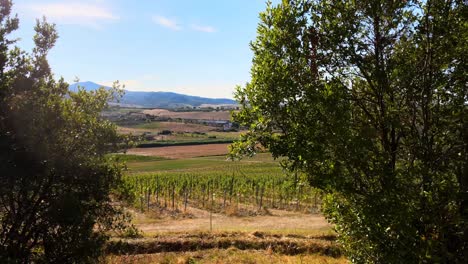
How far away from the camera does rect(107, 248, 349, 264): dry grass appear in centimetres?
1692

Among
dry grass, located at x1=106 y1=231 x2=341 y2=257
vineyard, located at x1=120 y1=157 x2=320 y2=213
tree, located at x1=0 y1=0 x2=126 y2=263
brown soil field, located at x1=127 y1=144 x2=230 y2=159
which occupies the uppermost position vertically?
tree, located at x1=0 y1=0 x2=126 y2=263

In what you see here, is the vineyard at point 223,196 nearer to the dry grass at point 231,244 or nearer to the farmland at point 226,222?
the farmland at point 226,222

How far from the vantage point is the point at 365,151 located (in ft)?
24.6

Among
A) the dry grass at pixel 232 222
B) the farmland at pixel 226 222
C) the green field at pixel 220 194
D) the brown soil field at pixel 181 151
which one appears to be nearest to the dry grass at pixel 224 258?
the farmland at pixel 226 222

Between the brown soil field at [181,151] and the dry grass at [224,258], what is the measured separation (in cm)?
6957

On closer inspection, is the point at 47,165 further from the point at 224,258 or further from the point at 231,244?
the point at 231,244

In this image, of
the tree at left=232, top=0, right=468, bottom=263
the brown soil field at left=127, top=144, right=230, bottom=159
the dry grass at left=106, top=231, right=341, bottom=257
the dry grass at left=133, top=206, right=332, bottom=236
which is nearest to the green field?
the dry grass at left=133, top=206, right=332, bottom=236

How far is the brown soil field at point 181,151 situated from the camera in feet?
299

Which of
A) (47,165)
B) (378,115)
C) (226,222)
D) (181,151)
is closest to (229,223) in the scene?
(226,222)

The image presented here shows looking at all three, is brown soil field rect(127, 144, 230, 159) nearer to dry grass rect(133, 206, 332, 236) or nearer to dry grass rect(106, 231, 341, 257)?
dry grass rect(133, 206, 332, 236)

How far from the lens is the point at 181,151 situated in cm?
9694

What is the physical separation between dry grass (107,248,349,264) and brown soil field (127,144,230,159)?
6957 cm

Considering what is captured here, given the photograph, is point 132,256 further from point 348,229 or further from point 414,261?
point 414,261

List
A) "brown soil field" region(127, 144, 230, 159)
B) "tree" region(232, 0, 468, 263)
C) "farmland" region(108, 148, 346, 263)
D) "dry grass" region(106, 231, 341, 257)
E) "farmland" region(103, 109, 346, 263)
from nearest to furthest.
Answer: "tree" region(232, 0, 468, 263) < "farmland" region(103, 109, 346, 263) < "farmland" region(108, 148, 346, 263) < "dry grass" region(106, 231, 341, 257) < "brown soil field" region(127, 144, 230, 159)
